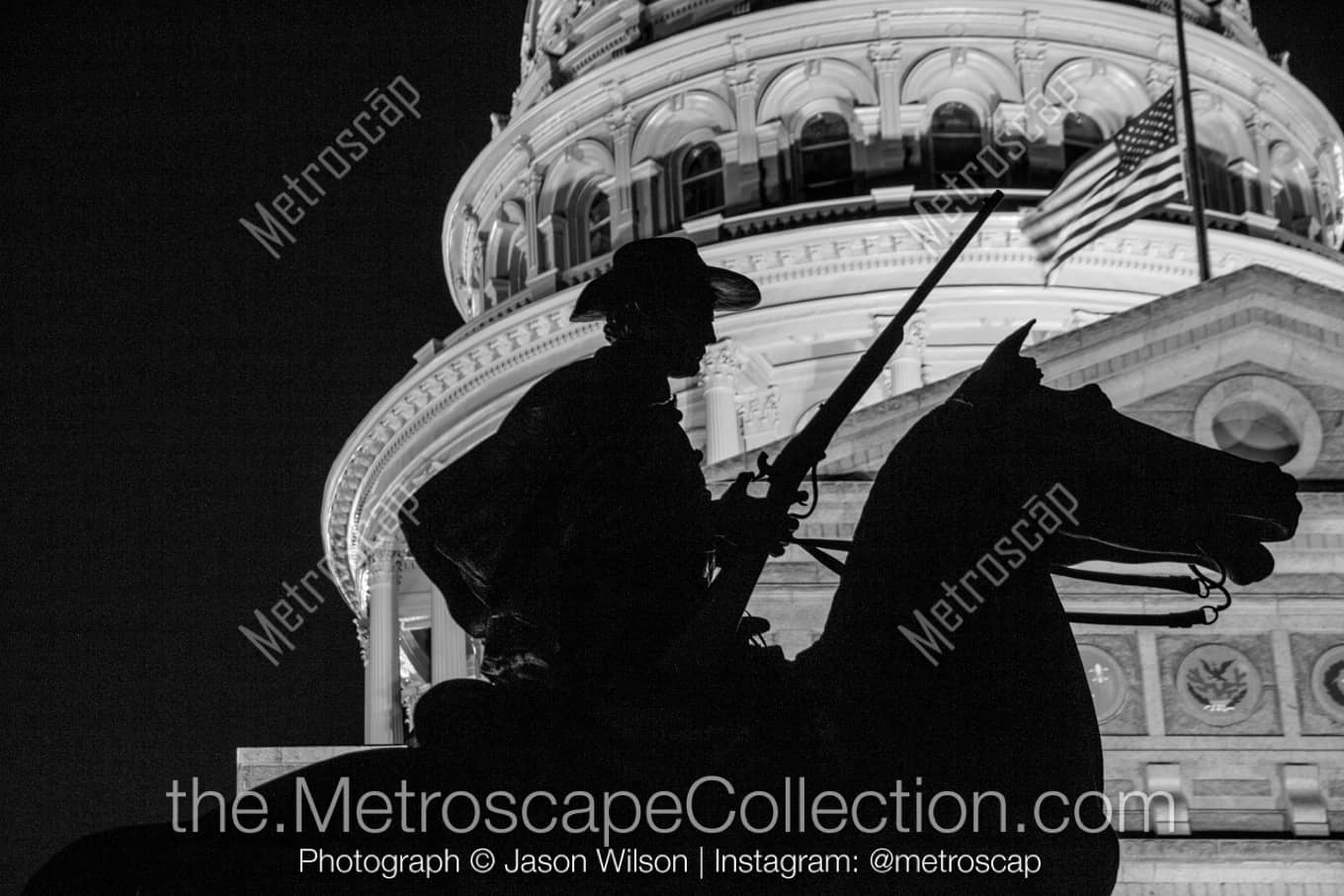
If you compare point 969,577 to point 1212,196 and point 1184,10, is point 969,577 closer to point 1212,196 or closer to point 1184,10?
point 1212,196

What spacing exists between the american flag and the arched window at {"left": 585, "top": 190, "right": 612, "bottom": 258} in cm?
1604

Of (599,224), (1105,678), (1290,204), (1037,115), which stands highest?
(1037,115)

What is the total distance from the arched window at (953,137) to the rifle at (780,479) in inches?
1835

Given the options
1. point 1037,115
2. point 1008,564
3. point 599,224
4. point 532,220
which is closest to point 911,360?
point 1037,115

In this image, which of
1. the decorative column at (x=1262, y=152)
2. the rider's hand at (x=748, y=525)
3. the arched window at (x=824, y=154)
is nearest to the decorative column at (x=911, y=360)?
the arched window at (x=824, y=154)

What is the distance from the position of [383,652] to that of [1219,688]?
34347 millimetres

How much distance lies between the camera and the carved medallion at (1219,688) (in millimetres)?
25297

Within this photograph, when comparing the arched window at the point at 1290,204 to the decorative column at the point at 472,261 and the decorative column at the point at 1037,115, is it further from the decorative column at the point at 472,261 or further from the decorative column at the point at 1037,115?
the decorative column at the point at 472,261

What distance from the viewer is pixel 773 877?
9164 mm

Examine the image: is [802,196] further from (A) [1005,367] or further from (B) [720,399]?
(A) [1005,367]

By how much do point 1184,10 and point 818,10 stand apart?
9229 millimetres

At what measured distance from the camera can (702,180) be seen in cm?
5791

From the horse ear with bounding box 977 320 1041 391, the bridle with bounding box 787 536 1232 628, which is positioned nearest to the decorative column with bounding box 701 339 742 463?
the bridle with bounding box 787 536 1232 628

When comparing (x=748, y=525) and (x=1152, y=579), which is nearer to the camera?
(x=748, y=525)
